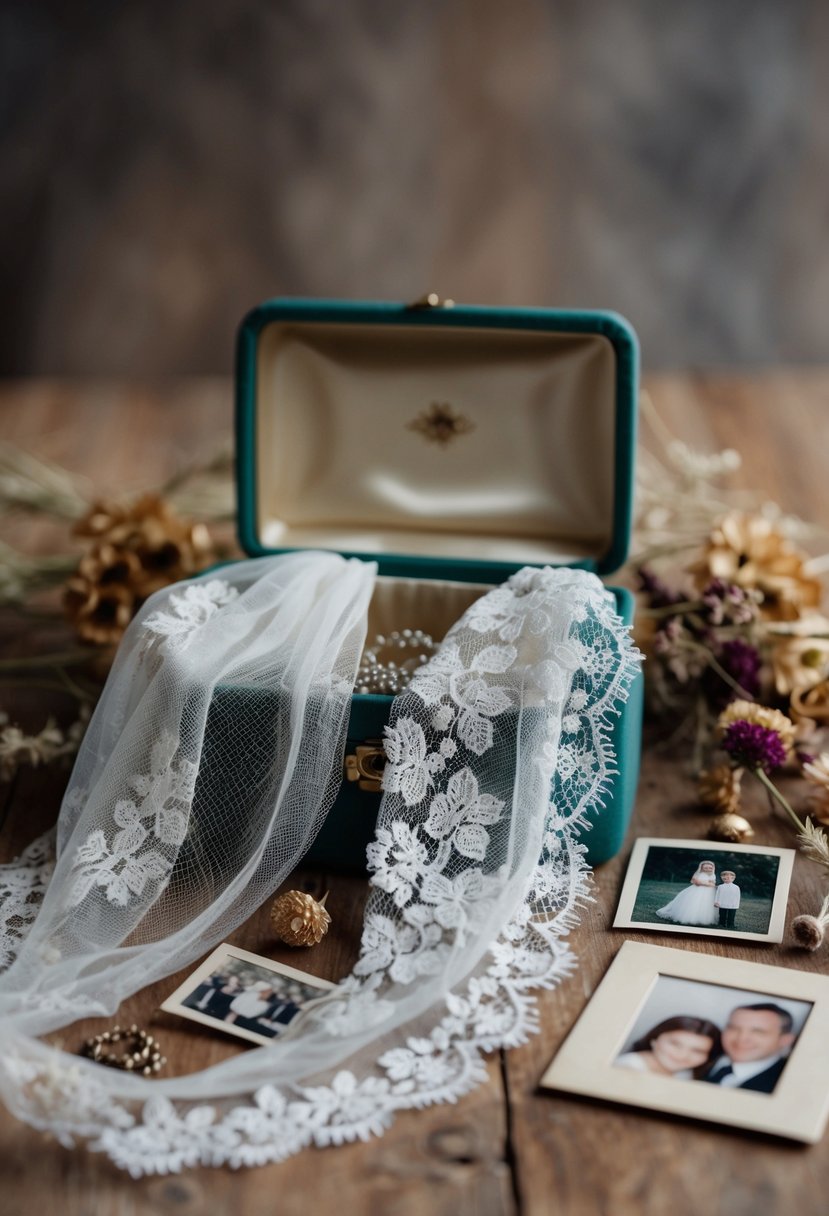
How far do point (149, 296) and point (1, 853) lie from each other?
2748 mm

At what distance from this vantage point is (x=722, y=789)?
1.75 meters

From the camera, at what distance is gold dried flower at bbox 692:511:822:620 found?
193 centimetres

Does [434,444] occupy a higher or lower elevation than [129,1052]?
higher

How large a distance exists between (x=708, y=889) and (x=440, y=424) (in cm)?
86

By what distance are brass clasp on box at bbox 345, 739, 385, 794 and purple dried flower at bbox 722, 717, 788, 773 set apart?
48 centimetres

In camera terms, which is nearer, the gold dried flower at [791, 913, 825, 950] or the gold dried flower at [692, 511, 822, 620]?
the gold dried flower at [791, 913, 825, 950]

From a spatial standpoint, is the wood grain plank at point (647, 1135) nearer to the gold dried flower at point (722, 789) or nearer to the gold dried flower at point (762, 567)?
the gold dried flower at point (722, 789)

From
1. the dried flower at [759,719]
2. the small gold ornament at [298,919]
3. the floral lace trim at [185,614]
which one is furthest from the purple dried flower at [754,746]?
the floral lace trim at [185,614]

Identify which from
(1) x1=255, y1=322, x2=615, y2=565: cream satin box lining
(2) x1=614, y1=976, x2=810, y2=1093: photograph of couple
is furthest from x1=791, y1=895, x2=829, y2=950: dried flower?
(1) x1=255, y1=322, x2=615, y2=565: cream satin box lining

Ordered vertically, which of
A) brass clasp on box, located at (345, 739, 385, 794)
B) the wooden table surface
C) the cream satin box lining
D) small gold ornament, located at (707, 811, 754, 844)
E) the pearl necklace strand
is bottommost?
the wooden table surface

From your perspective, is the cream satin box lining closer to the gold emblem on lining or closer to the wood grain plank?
the gold emblem on lining

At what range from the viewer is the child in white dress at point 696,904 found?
1.52 m

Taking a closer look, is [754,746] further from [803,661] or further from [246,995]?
[246,995]

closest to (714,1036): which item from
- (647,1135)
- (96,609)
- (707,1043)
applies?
(707,1043)
